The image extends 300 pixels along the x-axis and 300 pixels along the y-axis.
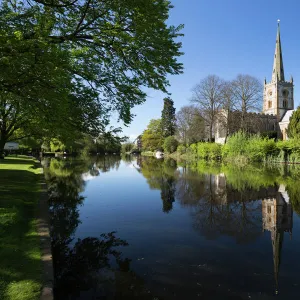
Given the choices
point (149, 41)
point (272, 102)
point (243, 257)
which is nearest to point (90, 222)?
point (243, 257)

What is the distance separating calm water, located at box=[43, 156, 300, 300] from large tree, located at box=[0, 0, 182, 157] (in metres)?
3.46

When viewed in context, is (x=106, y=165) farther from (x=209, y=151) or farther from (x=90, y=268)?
(x=90, y=268)

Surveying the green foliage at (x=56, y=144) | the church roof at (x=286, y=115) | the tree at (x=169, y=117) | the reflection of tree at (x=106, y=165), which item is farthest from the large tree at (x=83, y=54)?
the tree at (x=169, y=117)

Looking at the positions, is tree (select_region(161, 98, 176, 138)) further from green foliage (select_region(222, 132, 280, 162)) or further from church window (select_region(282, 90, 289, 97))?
green foliage (select_region(222, 132, 280, 162))

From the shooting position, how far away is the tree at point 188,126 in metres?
58.7

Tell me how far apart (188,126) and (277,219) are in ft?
189

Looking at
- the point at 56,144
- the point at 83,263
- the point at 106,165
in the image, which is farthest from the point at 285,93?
the point at 83,263

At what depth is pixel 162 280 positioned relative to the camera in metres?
4.93

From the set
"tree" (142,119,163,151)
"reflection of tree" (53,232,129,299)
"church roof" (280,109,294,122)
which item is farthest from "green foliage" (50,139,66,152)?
"church roof" (280,109,294,122)

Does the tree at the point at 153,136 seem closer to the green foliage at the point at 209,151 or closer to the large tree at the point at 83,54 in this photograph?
the green foliage at the point at 209,151

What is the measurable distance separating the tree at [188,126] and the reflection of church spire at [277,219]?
4319 cm

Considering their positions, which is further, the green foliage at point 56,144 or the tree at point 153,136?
the tree at point 153,136

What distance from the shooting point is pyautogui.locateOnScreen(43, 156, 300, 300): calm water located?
4.67 m

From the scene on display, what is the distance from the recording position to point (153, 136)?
8344 centimetres
